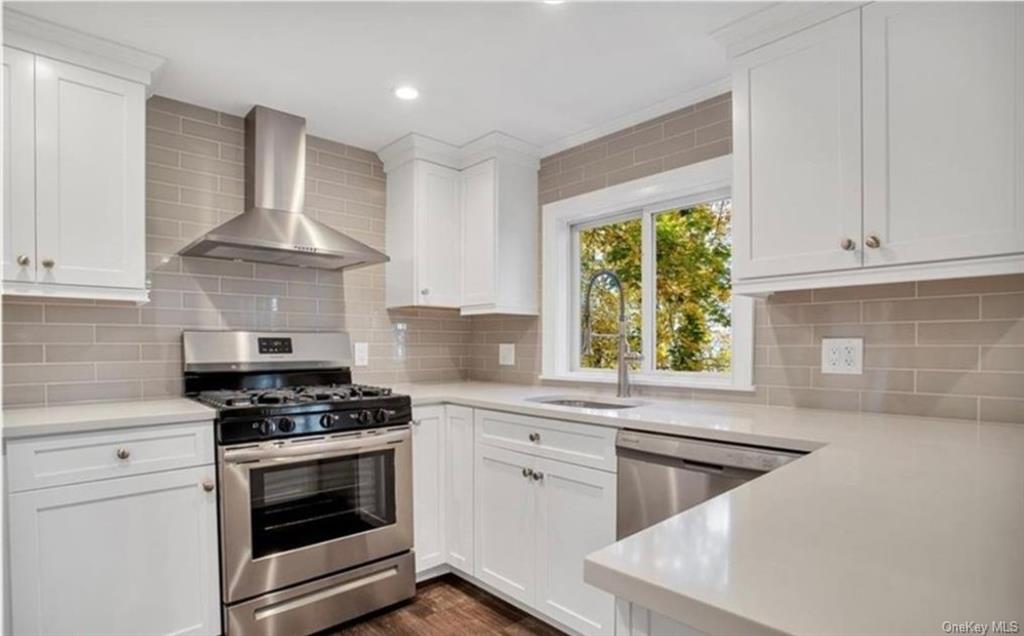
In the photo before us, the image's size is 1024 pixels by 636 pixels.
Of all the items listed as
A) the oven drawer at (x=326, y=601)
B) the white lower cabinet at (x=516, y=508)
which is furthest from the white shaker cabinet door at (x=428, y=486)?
the oven drawer at (x=326, y=601)

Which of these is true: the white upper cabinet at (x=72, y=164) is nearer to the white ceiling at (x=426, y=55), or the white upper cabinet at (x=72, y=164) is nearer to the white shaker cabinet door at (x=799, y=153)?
the white ceiling at (x=426, y=55)

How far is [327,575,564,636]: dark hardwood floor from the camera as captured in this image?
2188 millimetres

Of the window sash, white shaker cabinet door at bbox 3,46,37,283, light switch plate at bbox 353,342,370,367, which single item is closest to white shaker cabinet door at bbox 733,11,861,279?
the window sash

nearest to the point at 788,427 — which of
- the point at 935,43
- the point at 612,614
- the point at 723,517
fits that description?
the point at 612,614

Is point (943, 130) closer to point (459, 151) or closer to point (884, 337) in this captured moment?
point (884, 337)

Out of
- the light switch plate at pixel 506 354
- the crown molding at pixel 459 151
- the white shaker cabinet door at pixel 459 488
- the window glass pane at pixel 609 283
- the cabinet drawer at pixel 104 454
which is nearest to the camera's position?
the cabinet drawer at pixel 104 454

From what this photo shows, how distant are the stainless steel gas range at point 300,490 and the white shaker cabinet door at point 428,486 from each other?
0.30ft

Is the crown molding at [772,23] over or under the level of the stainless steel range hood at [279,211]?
over

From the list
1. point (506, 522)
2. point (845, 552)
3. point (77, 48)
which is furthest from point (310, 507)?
point (845, 552)

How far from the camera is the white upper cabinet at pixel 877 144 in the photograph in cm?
141

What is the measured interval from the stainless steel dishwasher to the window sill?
664 millimetres

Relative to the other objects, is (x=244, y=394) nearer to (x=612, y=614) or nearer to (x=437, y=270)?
(x=437, y=270)

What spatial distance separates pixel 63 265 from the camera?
192 centimetres

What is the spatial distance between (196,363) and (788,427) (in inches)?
92.7
